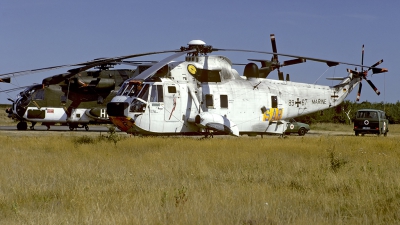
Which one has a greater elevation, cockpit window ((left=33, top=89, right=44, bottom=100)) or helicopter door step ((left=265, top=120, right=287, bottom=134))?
cockpit window ((left=33, top=89, right=44, bottom=100))

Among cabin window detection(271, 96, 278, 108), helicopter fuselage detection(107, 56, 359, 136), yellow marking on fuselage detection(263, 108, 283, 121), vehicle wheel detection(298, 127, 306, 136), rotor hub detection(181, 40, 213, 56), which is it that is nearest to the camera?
helicopter fuselage detection(107, 56, 359, 136)

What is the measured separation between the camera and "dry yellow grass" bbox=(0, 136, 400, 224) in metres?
7.33

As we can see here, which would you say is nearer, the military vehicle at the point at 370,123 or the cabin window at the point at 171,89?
the cabin window at the point at 171,89

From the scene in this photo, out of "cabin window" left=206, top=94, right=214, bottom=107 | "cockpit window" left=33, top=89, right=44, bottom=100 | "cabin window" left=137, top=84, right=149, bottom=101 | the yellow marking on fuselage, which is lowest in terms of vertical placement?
the yellow marking on fuselage

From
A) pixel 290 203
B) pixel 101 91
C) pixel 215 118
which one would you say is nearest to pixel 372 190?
pixel 290 203

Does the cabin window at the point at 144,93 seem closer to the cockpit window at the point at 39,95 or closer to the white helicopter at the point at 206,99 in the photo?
the white helicopter at the point at 206,99

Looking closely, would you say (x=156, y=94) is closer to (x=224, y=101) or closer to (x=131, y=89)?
(x=131, y=89)

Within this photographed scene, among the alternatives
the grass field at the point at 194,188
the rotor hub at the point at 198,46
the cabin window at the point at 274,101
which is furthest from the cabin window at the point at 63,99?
the grass field at the point at 194,188

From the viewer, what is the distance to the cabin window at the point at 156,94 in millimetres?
22719

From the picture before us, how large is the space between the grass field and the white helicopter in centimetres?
496

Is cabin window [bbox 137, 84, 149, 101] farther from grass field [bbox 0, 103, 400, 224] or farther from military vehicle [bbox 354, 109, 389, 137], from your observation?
military vehicle [bbox 354, 109, 389, 137]

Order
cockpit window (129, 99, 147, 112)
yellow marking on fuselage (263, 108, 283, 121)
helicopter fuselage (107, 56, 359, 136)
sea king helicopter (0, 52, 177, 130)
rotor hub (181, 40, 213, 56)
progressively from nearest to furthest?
cockpit window (129, 99, 147, 112) < helicopter fuselage (107, 56, 359, 136) < rotor hub (181, 40, 213, 56) < yellow marking on fuselage (263, 108, 283, 121) < sea king helicopter (0, 52, 177, 130)

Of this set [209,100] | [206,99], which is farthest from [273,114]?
[206,99]

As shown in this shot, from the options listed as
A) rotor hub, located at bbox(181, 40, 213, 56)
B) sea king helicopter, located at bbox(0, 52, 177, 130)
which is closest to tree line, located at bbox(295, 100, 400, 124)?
sea king helicopter, located at bbox(0, 52, 177, 130)
